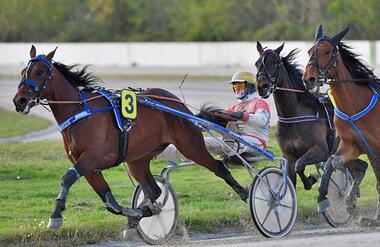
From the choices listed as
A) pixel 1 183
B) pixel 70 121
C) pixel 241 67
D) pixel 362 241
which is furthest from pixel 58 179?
pixel 241 67

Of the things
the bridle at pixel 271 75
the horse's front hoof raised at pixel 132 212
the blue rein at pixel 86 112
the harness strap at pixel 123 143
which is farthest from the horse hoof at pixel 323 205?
the blue rein at pixel 86 112

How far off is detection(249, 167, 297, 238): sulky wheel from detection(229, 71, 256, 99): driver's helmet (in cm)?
95

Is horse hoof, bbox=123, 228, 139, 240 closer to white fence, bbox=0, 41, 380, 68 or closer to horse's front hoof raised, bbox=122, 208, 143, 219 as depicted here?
horse's front hoof raised, bbox=122, 208, 143, 219

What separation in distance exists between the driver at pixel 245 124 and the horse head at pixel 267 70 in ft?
0.60

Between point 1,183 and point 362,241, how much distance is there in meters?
5.61

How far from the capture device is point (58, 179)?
13531mm

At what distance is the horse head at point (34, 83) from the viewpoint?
29.5 ft

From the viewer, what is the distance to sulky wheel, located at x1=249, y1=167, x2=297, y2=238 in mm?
9750

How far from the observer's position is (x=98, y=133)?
9297 millimetres

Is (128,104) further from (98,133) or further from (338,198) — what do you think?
(338,198)

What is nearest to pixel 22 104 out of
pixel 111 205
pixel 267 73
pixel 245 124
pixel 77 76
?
pixel 77 76

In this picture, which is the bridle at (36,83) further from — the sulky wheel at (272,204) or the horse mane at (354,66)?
the horse mane at (354,66)

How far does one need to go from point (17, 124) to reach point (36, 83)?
1346 cm

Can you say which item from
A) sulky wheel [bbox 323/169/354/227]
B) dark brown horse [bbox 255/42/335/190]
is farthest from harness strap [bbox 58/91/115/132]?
sulky wheel [bbox 323/169/354/227]
